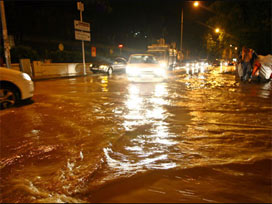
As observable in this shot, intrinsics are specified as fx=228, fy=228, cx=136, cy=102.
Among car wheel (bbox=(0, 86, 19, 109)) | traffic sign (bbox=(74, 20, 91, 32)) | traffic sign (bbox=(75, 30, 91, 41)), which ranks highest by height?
traffic sign (bbox=(74, 20, 91, 32))

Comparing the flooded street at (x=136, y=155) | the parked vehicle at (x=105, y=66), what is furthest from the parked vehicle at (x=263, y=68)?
the parked vehicle at (x=105, y=66)

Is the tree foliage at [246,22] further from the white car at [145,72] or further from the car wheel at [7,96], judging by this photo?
the car wheel at [7,96]

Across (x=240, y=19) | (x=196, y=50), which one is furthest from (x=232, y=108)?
(x=196, y=50)

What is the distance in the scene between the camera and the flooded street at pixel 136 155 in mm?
2498

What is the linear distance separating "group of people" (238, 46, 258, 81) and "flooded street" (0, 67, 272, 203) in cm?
781

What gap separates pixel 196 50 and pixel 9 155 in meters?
79.6

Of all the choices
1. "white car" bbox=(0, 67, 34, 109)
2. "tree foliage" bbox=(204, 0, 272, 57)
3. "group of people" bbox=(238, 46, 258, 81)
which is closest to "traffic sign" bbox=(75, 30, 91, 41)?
"tree foliage" bbox=(204, 0, 272, 57)

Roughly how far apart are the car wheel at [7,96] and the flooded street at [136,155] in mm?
340

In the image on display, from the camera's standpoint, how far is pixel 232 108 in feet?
21.3

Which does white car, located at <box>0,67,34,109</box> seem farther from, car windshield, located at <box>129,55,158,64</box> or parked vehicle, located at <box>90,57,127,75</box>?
parked vehicle, located at <box>90,57,127,75</box>

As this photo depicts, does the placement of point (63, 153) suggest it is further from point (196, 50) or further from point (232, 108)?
point (196, 50)

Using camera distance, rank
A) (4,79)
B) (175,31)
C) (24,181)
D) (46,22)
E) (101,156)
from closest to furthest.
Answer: (24,181), (101,156), (4,79), (46,22), (175,31)

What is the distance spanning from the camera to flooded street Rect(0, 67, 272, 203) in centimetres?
250

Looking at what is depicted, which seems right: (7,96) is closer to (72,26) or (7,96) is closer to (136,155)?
(136,155)
